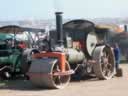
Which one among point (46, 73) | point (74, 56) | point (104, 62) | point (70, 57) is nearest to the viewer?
point (46, 73)

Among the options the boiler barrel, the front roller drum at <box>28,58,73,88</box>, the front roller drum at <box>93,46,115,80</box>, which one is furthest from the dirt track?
the boiler barrel

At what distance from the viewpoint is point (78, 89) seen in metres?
12.1

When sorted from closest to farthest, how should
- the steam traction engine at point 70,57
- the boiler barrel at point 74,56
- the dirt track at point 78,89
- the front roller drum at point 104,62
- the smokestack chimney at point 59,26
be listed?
the dirt track at point 78,89 < the steam traction engine at point 70,57 < the boiler barrel at point 74,56 < the smokestack chimney at point 59,26 < the front roller drum at point 104,62

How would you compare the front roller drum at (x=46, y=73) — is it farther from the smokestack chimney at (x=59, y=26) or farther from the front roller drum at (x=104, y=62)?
the front roller drum at (x=104, y=62)

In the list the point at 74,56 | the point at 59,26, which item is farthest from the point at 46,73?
the point at 59,26

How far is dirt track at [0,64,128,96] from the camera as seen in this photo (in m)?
11.3

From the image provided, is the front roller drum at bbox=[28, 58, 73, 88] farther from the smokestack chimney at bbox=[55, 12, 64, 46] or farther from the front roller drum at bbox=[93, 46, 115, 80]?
the front roller drum at bbox=[93, 46, 115, 80]

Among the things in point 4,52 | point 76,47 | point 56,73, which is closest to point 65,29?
point 76,47

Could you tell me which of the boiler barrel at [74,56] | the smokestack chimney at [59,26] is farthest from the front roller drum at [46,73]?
the smokestack chimney at [59,26]

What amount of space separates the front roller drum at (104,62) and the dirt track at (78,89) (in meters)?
0.34

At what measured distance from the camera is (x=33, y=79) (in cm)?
1241

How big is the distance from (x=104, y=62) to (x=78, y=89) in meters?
2.85

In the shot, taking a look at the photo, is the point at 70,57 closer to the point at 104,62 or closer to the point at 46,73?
the point at 104,62

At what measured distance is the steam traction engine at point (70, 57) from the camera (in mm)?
12305
